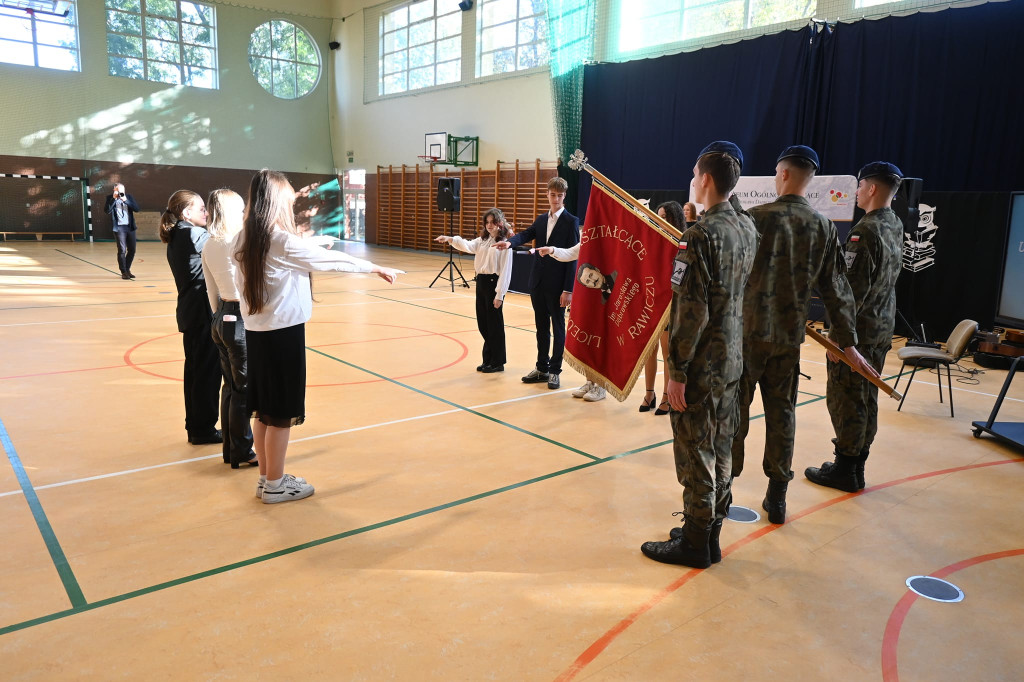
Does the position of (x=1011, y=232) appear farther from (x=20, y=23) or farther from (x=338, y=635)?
(x=20, y=23)

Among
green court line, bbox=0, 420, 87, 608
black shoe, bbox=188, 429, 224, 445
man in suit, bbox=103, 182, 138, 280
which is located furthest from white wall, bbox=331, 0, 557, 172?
green court line, bbox=0, 420, 87, 608

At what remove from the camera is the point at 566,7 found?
49.6ft

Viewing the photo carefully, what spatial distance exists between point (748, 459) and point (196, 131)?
22879 millimetres

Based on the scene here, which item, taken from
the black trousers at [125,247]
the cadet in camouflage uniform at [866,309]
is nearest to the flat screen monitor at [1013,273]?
the cadet in camouflage uniform at [866,309]

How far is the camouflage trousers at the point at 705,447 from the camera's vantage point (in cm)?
291

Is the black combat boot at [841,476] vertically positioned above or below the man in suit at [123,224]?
below

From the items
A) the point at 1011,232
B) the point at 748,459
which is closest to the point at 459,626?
the point at 748,459

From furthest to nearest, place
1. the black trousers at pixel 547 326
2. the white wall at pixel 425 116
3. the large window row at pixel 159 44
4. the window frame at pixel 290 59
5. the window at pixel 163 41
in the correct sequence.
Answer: the window frame at pixel 290 59
the window at pixel 163 41
the large window row at pixel 159 44
the white wall at pixel 425 116
the black trousers at pixel 547 326

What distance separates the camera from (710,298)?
2.83 m

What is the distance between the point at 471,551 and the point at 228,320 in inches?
75.5

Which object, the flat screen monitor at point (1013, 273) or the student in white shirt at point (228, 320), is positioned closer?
the student in white shirt at point (228, 320)

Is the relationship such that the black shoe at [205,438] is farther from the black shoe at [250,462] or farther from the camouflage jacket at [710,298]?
the camouflage jacket at [710,298]

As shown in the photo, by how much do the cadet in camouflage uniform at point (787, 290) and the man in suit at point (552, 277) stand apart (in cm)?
271

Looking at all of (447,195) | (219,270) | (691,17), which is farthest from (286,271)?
(691,17)
